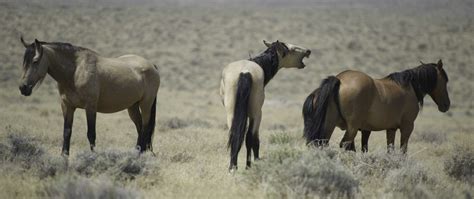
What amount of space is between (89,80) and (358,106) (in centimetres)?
419

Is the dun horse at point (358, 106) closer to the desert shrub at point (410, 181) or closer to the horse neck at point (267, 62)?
the horse neck at point (267, 62)

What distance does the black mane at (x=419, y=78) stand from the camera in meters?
9.95

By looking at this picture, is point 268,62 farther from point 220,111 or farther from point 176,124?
point 220,111

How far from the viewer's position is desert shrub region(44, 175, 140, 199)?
5371 millimetres

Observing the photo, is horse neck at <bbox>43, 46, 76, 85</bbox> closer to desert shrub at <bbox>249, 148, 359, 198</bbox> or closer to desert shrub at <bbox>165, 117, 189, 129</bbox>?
desert shrub at <bbox>249, 148, 359, 198</bbox>

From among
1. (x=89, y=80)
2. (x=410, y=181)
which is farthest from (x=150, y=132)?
(x=410, y=181)

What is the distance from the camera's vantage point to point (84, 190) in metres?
5.41

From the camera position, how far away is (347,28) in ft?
168

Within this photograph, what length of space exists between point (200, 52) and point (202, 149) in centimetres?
3308

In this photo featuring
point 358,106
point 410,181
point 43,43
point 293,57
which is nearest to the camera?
point 410,181

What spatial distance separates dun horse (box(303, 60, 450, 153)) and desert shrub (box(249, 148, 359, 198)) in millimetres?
1755

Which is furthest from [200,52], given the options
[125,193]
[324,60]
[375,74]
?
[125,193]

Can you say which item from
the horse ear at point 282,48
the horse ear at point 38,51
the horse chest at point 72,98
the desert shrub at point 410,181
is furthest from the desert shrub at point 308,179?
the horse ear at point 38,51

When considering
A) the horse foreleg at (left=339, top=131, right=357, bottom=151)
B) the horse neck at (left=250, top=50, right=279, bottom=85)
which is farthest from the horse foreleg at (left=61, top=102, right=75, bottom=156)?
the horse foreleg at (left=339, top=131, right=357, bottom=151)
